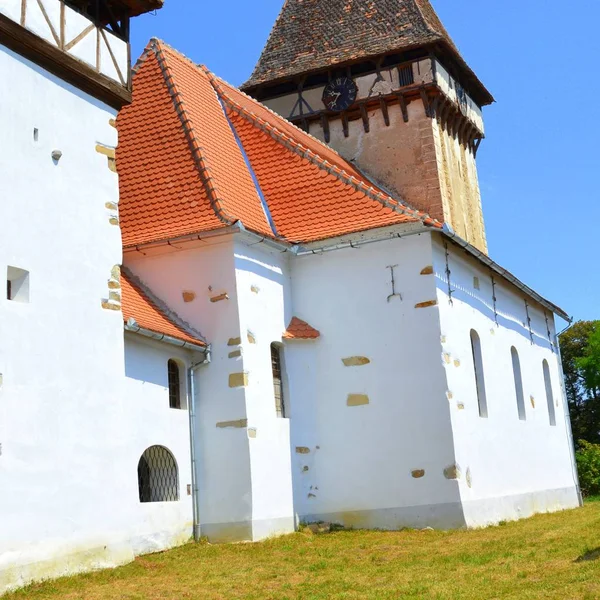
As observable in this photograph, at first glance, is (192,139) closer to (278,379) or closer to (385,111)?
(278,379)

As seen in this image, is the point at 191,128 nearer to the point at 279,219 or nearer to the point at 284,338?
the point at 279,219

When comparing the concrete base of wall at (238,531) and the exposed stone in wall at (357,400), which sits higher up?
the exposed stone in wall at (357,400)

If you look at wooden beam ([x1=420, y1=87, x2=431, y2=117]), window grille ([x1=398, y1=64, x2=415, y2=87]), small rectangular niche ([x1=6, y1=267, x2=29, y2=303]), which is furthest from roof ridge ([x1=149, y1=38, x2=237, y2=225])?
wooden beam ([x1=420, y1=87, x2=431, y2=117])

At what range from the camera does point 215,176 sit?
55.0ft

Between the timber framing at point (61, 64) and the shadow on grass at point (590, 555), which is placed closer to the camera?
the shadow on grass at point (590, 555)

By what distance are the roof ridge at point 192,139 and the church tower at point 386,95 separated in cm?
579

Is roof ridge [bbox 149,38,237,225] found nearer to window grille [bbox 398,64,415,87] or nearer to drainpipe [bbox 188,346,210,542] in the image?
drainpipe [bbox 188,346,210,542]

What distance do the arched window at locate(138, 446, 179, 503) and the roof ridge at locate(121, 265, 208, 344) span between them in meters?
2.07

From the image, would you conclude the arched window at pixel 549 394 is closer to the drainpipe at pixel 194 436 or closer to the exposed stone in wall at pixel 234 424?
the exposed stone in wall at pixel 234 424

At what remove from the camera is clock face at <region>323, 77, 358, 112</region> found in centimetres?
2397

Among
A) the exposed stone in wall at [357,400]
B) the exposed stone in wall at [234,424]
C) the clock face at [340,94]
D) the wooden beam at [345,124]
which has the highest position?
the clock face at [340,94]

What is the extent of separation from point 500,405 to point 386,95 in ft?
29.9

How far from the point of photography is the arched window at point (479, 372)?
18.0m

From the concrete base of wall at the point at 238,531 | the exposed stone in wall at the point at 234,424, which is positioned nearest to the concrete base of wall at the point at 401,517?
the concrete base of wall at the point at 238,531
